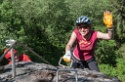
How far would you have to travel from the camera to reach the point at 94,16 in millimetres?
12633

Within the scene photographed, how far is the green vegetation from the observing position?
11609 mm

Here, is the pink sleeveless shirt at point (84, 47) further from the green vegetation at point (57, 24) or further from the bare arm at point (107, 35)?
the green vegetation at point (57, 24)

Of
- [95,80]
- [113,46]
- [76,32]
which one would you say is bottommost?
[113,46]

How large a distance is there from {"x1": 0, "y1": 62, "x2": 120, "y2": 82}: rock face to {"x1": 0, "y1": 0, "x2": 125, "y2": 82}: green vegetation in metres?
6.58

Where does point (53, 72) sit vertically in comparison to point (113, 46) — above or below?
above

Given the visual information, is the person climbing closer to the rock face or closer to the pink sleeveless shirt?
the pink sleeveless shirt

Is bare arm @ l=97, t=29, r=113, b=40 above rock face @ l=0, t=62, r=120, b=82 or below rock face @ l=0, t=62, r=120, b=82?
above

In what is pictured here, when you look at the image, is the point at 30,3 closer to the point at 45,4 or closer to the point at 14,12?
the point at 45,4

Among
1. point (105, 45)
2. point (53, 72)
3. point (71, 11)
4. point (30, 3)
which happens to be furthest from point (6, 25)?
point (53, 72)

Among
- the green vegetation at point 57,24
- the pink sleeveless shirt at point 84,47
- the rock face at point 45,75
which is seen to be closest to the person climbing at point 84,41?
the pink sleeveless shirt at point 84,47

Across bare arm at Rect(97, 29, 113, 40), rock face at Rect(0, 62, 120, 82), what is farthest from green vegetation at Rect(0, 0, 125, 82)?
rock face at Rect(0, 62, 120, 82)

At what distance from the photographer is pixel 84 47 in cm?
494

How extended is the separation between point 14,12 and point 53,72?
7.04 metres

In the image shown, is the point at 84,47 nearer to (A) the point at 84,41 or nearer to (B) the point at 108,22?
(A) the point at 84,41
